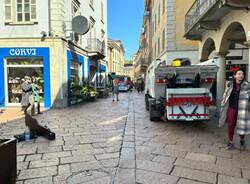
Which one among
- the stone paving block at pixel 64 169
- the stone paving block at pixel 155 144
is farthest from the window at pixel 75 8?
the stone paving block at pixel 64 169

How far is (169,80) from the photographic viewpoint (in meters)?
9.30

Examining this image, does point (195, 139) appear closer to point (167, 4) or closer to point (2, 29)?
point (2, 29)

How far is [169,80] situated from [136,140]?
3378 millimetres

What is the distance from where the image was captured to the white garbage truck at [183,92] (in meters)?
8.00

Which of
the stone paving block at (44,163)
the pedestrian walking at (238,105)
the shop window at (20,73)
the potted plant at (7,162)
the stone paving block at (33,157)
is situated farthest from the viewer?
the shop window at (20,73)

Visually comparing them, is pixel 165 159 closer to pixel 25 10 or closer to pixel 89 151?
pixel 89 151

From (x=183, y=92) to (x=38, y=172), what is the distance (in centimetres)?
498

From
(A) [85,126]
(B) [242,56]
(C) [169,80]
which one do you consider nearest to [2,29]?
(A) [85,126]

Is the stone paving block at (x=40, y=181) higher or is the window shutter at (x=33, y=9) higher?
the window shutter at (x=33, y=9)

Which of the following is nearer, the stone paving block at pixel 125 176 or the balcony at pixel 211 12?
the stone paving block at pixel 125 176

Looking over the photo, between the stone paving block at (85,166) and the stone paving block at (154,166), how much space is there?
0.73 metres

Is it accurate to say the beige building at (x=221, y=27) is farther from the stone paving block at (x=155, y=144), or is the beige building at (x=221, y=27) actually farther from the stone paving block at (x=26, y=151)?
the stone paving block at (x=26, y=151)

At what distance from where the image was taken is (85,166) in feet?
15.6

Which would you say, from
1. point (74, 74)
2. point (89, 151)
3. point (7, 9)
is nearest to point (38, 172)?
point (89, 151)
